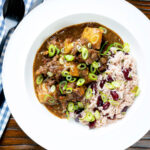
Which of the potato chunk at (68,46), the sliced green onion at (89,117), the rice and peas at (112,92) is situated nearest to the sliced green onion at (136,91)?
the rice and peas at (112,92)

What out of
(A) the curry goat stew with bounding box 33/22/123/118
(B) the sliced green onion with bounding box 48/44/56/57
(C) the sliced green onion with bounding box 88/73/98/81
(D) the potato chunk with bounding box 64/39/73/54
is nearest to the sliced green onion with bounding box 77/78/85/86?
(A) the curry goat stew with bounding box 33/22/123/118

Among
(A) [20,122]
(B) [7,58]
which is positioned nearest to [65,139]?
(A) [20,122]

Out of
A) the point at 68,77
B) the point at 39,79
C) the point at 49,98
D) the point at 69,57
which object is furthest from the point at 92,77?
the point at 39,79

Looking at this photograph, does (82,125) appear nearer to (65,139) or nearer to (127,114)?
(65,139)

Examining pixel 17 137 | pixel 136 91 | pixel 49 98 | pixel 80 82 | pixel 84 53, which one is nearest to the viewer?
pixel 84 53

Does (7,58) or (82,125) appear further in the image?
(82,125)

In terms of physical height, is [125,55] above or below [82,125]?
above

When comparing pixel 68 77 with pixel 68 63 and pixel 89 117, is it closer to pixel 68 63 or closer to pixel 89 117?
pixel 68 63

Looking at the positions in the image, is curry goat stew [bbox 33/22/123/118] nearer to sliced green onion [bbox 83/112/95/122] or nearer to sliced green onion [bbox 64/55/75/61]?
sliced green onion [bbox 64/55/75/61]
